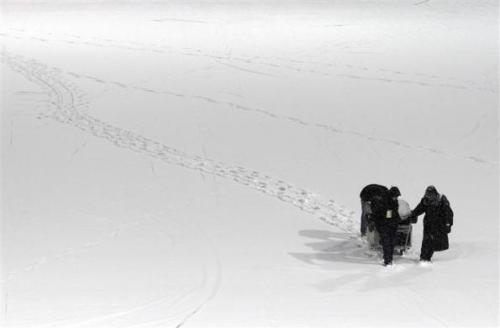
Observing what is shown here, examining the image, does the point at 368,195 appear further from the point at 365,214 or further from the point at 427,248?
the point at 427,248

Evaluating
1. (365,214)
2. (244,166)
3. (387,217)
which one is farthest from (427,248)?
(244,166)

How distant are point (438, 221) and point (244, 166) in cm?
558

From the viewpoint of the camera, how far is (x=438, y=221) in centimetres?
835

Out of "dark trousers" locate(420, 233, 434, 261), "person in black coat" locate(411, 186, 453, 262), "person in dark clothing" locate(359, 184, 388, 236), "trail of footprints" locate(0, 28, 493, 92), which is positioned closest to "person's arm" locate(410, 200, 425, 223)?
"person in black coat" locate(411, 186, 453, 262)

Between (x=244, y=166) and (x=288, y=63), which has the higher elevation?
(x=288, y=63)

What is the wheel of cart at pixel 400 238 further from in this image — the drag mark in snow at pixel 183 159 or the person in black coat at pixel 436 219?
the drag mark in snow at pixel 183 159

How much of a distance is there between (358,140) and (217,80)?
638cm

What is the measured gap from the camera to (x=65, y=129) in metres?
16.0

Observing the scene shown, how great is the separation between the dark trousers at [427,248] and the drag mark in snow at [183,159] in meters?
1.58

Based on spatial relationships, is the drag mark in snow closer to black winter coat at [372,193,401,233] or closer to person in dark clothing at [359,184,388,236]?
person in dark clothing at [359,184,388,236]

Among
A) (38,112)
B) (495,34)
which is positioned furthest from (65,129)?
(495,34)

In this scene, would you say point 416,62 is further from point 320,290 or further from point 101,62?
point 320,290

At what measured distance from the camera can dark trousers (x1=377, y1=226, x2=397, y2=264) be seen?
833 centimetres

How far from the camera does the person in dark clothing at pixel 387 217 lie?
8.28 metres
